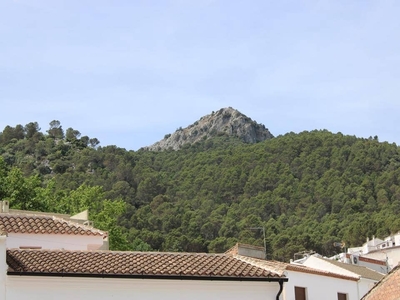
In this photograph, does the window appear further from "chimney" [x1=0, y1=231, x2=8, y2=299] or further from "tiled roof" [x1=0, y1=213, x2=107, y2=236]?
"chimney" [x1=0, y1=231, x2=8, y2=299]

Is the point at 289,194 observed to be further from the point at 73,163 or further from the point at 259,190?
the point at 73,163

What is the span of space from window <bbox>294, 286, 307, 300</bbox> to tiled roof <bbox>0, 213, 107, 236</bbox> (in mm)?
8717

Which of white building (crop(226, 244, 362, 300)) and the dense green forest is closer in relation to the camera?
white building (crop(226, 244, 362, 300))

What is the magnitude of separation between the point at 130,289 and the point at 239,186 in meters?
128

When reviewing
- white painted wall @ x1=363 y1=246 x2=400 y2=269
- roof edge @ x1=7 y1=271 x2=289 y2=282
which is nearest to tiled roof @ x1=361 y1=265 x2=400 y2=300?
roof edge @ x1=7 y1=271 x2=289 y2=282

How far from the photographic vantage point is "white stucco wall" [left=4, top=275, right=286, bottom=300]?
61.9ft

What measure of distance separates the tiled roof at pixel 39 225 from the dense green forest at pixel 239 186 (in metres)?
53.1

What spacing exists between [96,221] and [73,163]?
76555 millimetres

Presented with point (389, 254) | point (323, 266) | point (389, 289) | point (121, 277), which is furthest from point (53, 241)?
point (389, 254)

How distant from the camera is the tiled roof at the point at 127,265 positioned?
1927 centimetres

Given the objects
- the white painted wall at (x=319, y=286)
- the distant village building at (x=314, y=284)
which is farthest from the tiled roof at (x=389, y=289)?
the white painted wall at (x=319, y=286)

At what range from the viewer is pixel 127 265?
20.2m

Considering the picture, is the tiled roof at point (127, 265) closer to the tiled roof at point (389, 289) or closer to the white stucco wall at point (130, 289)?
the white stucco wall at point (130, 289)

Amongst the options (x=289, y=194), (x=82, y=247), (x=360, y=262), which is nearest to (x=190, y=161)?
(x=289, y=194)
